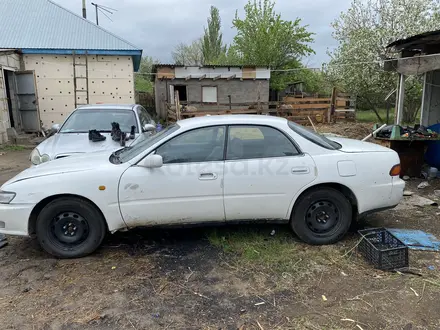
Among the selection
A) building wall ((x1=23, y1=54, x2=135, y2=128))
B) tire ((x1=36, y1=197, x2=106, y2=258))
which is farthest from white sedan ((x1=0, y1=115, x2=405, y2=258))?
building wall ((x1=23, y1=54, x2=135, y2=128))

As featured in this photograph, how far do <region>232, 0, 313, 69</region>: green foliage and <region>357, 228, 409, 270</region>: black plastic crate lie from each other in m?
25.9

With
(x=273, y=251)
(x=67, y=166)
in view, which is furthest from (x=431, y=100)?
(x=67, y=166)

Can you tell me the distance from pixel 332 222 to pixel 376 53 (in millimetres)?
16296

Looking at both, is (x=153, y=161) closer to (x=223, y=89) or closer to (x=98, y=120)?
(x=98, y=120)

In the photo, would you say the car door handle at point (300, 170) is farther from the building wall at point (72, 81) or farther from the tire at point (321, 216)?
the building wall at point (72, 81)

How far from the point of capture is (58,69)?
45.3ft

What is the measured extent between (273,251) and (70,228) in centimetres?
222

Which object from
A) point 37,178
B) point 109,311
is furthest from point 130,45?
point 109,311

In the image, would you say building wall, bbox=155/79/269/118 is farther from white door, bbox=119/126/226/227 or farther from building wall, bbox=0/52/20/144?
white door, bbox=119/126/226/227

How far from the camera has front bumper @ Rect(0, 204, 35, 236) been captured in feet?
11.7

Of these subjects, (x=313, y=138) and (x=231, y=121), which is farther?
(x=313, y=138)

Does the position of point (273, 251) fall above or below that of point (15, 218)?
below

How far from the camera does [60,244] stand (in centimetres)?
373

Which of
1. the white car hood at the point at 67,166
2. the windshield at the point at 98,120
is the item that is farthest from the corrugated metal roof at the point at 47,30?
the white car hood at the point at 67,166
